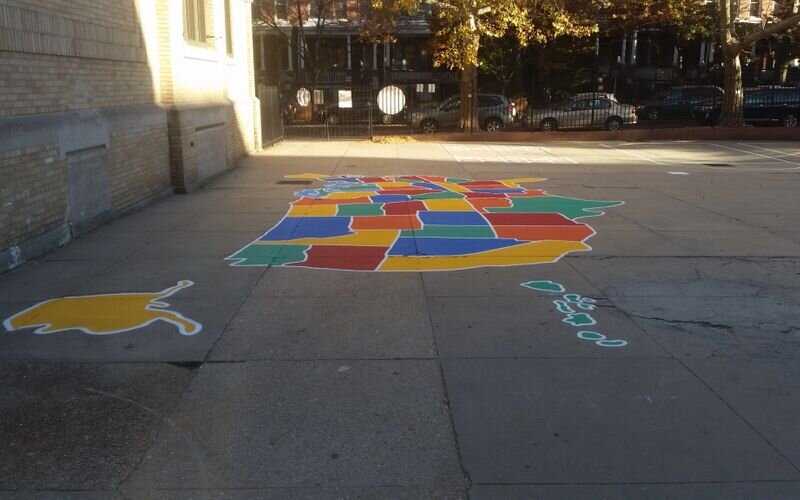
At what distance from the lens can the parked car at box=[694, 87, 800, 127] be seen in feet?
103

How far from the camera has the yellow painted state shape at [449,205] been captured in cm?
1210

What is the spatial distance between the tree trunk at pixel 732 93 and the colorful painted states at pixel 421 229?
61.4 ft

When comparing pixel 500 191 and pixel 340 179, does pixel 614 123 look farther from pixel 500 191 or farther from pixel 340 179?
pixel 500 191

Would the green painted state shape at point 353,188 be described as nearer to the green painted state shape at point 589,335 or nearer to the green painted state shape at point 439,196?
the green painted state shape at point 439,196

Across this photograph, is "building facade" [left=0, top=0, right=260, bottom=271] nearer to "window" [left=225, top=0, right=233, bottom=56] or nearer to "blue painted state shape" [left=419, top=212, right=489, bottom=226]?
"window" [left=225, top=0, right=233, bottom=56]

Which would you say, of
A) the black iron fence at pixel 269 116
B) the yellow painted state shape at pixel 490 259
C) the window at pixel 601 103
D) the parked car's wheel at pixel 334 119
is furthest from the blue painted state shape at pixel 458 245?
the parked car's wheel at pixel 334 119

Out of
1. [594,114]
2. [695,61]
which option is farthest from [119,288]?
[695,61]

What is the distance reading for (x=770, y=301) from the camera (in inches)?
273

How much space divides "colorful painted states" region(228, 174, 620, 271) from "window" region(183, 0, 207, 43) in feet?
13.7

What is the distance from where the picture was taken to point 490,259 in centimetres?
860

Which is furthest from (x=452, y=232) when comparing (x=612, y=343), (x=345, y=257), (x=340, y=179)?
(x=340, y=179)

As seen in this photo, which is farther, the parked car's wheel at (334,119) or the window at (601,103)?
the parked car's wheel at (334,119)

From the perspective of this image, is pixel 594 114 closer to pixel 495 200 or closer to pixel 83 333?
pixel 495 200

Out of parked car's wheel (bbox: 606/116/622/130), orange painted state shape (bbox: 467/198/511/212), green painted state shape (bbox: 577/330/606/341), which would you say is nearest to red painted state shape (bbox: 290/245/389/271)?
green painted state shape (bbox: 577/330/606/341)
